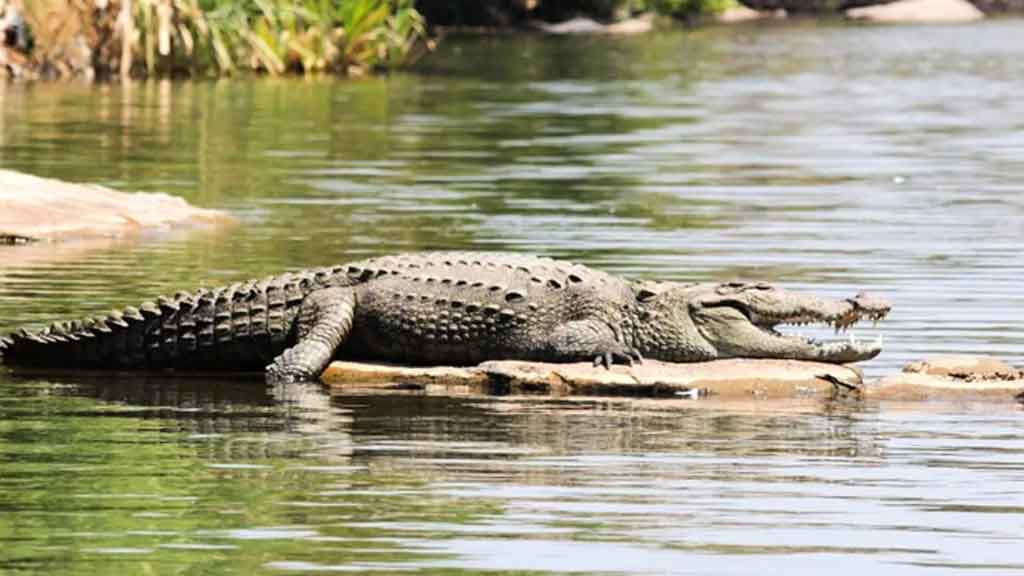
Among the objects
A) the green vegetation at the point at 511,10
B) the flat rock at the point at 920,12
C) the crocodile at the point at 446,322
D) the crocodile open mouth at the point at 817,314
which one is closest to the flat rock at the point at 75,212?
the crocodile at the point at 446,322

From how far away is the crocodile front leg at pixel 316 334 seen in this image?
13.7 meters

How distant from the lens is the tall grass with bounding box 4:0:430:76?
45844 mm

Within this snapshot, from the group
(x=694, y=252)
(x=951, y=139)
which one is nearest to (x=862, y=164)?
(x=951, y=139)

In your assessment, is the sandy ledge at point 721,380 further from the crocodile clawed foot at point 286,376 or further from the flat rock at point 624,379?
the crocodile clawed foot at point 286,376

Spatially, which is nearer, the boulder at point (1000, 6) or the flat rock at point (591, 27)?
the flat rock at point (591, 27)

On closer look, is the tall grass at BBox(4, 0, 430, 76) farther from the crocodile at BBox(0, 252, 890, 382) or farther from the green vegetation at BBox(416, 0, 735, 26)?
the green vegetation at BBox(416, 0, 735, 26)

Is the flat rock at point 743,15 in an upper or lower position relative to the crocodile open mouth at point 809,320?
lower

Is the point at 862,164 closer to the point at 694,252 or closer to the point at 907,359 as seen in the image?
the point at 694,252

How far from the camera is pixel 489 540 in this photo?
9.27 m

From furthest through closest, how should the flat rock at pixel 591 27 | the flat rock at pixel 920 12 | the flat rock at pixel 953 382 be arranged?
the flat rock at pixel 920 12
the flat rock at pixel 591 27
the flat rock at pixel 953 382

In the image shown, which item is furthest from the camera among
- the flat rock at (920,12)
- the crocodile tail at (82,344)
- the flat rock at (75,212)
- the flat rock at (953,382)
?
the flat rock at (920,12)

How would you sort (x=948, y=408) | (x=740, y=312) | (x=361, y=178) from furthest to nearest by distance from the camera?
(x=361, y=178)
(x=740, y=312)
(x=948, y=408)

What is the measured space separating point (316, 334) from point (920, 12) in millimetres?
102004

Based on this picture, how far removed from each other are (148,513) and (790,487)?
2286 mm
